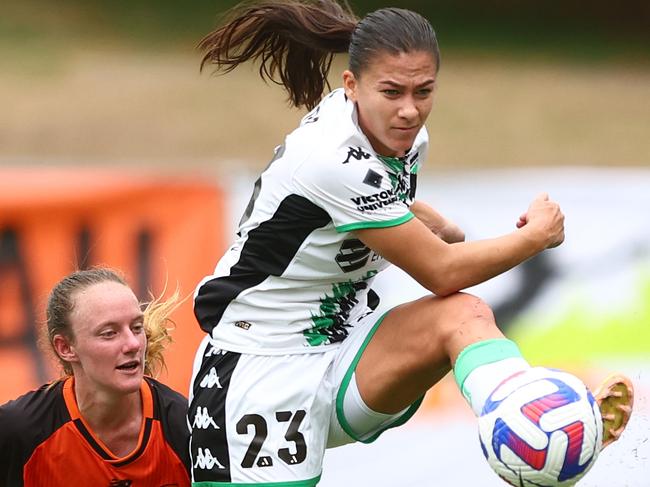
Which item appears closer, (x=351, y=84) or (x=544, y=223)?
(x=544, y=223)

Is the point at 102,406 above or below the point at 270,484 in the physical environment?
above

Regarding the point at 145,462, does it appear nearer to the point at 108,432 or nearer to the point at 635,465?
the point at 108,432

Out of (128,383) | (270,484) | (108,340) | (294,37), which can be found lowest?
(270,484)

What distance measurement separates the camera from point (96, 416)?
141 inches

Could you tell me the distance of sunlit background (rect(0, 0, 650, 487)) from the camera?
518 cm

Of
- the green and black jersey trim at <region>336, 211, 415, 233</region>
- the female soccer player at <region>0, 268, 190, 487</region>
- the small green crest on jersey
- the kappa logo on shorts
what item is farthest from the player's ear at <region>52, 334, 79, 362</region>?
the green and black jersey trim at <region>336, 211, 415, 233</region>

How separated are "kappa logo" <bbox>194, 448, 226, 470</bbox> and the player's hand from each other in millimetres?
1033

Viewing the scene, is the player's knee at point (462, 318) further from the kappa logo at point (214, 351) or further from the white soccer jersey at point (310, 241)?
the kappa logo at point (214, 351)

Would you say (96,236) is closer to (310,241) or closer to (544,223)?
(310,241)

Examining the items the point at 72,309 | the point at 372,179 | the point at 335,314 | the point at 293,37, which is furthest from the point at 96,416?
the point at 293,37

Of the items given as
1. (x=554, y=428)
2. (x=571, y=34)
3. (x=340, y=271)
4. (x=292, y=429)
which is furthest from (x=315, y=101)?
(x=571, y=34)

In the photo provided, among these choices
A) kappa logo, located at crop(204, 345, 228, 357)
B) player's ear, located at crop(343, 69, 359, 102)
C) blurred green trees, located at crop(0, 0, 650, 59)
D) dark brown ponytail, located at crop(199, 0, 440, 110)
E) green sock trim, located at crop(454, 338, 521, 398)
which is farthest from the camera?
blurred green trees, located at crop(0, 0, 650, 59)

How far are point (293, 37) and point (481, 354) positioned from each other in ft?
4.03

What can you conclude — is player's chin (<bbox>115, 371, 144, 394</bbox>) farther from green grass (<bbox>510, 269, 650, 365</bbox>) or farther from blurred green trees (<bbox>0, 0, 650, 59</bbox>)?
blurred green trees (<bbox>0, 0, 650, 59</bbox>)
